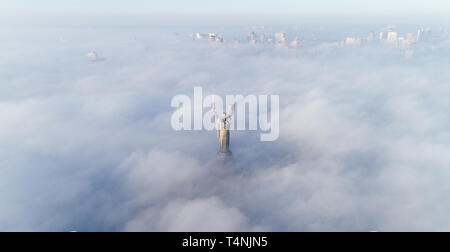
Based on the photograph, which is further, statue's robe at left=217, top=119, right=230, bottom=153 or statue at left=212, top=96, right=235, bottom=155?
statue's robe at left=217, top=119, right=230, bottom=153

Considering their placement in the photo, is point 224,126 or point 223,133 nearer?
point 224,126

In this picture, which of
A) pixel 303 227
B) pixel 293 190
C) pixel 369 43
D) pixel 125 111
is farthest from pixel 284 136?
pixel 369 43

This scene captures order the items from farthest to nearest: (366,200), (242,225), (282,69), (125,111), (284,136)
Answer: (282,69) → (125,111) → (284,136) → (366,200) → (242,225)

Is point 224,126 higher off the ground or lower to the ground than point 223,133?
higher

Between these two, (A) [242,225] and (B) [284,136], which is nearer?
(A) [242,225]

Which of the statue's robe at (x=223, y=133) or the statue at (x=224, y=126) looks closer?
the statue at (x=224, y=126)
